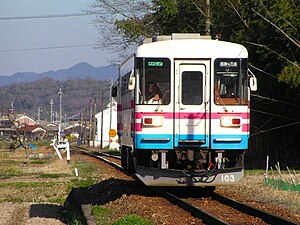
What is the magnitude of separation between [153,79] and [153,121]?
0.93 metres

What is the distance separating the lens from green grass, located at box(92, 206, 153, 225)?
1194 cm

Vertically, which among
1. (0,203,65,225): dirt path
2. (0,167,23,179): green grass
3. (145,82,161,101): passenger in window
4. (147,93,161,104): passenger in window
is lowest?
(0,203,65,225): dirt path

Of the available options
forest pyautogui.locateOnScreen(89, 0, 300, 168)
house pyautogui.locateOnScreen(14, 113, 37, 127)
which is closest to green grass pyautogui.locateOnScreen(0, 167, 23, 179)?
forest pyautogui.locateOnScreen(89, 0, 300, 168)

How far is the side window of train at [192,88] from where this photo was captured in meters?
15.4

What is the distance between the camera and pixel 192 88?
1541 centimetres

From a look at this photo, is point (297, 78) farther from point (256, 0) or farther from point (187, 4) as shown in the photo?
point (187, 4)

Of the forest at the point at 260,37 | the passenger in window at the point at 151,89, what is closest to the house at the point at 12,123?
the forest at the point at 260,37

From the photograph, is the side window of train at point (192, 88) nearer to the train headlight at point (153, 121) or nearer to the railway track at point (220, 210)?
the train headlight at point (153, 121)

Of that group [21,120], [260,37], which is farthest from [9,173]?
[21,120]

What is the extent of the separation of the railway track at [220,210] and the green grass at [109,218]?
49.9 inches

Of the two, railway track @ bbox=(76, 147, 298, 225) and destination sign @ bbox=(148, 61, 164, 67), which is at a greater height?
destination sign @ bbox=(148, 61, 164, 67)

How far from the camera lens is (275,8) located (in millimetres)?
28188

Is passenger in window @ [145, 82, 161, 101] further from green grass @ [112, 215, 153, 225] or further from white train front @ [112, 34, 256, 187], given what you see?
green grass @ [112, 215, 153, 225]

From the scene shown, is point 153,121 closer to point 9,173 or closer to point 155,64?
point 155,64
